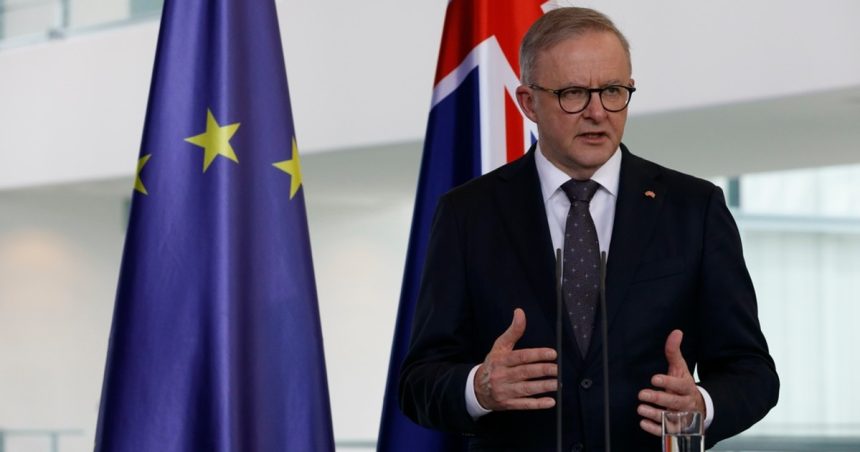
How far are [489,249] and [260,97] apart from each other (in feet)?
4.20

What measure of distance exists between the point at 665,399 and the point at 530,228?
1.64 ft

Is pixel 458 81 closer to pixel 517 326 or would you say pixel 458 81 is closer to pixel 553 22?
pixel 553 22

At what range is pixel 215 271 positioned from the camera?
317cm

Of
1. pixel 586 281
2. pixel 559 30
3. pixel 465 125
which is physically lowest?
pixel 586 281

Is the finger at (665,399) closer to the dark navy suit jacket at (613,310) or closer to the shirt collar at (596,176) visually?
the dark navy suit jacket at (613,310)

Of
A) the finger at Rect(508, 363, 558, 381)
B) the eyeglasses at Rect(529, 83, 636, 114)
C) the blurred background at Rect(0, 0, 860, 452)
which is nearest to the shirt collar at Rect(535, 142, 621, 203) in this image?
the eyeglasses at Rect(529, 83, 636, 114)

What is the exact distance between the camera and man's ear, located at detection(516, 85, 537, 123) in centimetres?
223

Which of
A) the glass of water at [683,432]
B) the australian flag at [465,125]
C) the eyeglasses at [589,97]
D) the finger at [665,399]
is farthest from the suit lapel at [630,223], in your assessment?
the australian flag at [465,125]

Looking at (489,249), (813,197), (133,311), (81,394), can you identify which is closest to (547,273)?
(489,249)

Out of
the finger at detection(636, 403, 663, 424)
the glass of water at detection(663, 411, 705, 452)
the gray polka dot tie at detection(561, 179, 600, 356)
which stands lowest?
the glass of water at detection(663, 411, 705, 452)

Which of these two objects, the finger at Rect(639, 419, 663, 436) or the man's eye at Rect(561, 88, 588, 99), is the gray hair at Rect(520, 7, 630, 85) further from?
the finger at Rect(639, 419, 663, 436)

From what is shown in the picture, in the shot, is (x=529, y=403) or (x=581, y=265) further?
(x=581, y=265)

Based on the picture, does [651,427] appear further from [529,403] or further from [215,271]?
[215,271]

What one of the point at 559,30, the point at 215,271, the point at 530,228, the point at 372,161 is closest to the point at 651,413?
the point at 530,228
